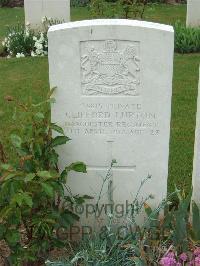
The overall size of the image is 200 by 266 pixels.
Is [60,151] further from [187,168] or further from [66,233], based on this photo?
[187,168]

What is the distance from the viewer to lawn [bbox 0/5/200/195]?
4.76 metres

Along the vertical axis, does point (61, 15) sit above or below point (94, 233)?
above

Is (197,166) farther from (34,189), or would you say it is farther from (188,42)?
(188,42)

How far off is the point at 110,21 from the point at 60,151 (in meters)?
0.89

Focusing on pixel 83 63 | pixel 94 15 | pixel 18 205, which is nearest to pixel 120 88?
pixel 83 63

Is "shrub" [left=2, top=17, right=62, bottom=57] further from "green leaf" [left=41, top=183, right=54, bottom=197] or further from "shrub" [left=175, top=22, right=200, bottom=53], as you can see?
"green leaf" [left=41, top=183, right=54, bottom=197]

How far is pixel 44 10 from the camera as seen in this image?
29.7 ft

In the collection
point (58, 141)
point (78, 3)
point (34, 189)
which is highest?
point (78, 3)

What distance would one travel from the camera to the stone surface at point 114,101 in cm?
310

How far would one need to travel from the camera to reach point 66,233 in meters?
3.58

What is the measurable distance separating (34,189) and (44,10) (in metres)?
6.58

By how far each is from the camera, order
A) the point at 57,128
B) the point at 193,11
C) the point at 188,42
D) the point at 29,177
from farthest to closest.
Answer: the point at 193,11, the point at 188,42, the point at 57,128, the point at 29,177

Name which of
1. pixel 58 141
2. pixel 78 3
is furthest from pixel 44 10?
pixel 58 141

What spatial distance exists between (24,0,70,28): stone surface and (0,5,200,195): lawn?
108 cm
